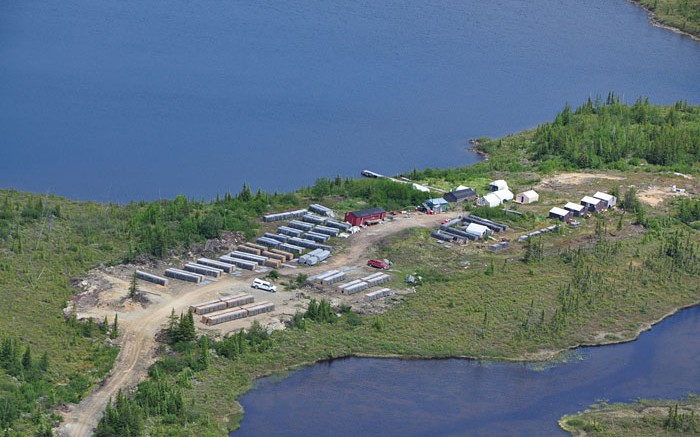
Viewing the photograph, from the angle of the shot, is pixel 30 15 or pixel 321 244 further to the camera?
pixel 30 15

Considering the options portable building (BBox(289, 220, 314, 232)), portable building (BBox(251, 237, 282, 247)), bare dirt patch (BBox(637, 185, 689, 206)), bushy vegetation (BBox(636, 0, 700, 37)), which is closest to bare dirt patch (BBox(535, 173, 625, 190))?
bare dirt patch (BBox(637, 185, 689, 206))

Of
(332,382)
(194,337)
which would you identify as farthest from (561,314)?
(194,337)

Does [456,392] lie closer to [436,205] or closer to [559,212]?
[436,205]

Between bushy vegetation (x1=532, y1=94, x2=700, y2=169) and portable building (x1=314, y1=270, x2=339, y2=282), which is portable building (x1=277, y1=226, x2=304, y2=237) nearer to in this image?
portable building (x1=314, y1=270, x2=339, y2=282)

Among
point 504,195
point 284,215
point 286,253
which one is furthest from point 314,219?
point 504,195

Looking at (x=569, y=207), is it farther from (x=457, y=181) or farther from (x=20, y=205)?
(x=20, y=205)
